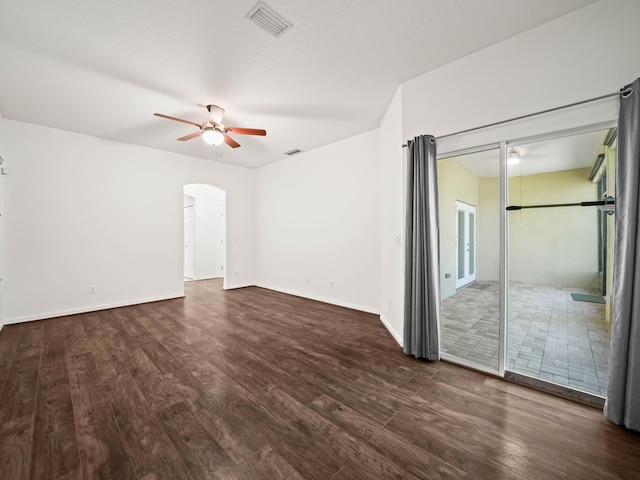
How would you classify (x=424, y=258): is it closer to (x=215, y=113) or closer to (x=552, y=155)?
(x=552, y=155)

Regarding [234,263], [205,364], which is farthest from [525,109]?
[234,263]

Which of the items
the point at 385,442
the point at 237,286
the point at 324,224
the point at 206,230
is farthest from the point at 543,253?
the point at 206,230

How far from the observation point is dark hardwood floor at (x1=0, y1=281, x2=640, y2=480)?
1421 mm

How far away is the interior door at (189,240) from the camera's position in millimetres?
7762

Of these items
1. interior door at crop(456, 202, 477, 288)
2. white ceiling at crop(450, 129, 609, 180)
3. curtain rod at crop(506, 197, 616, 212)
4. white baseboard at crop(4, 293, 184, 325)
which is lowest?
white baseboard at crop(4, 293, 184, 325)

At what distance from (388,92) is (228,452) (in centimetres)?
377

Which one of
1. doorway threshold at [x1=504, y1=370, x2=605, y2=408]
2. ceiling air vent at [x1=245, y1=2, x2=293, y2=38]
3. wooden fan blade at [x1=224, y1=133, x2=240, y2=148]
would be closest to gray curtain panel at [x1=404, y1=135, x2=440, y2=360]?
doorway threshold at [x1=504, y1=370, x2=605, y2=408]

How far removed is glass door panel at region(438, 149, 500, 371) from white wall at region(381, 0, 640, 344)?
1.19 feet

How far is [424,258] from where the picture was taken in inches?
103

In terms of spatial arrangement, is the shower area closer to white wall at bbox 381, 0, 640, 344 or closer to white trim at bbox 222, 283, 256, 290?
white wall at bbox 381, 0, 640, 344

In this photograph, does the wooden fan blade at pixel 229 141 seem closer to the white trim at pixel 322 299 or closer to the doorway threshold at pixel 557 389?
the white trim at pixel 322 299

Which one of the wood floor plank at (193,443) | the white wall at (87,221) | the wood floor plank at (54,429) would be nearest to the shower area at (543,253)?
the wood floor plank at (193,443)

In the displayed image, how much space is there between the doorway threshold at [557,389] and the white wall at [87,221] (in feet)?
18.8

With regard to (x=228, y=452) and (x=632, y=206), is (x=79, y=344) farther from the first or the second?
(x=632, y=206)
